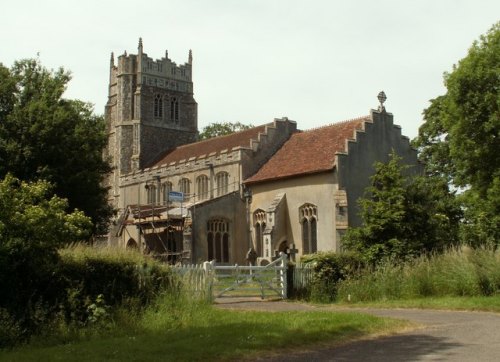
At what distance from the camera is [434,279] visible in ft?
68.5

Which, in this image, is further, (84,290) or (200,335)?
(84,290)

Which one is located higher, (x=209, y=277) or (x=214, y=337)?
(x=209, y=277)

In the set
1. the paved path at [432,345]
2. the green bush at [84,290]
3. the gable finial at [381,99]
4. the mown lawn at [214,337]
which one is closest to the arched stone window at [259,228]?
the gable finial at [381,99]

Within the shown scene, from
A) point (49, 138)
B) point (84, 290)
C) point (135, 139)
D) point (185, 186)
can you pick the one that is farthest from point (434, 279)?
point (135, 139)

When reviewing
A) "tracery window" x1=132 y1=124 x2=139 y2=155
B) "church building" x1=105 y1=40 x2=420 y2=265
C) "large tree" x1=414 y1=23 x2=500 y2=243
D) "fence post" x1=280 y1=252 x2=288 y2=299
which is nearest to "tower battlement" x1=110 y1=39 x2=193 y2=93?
"tracery window" x1=132 y1=124 x2=139 y2=155

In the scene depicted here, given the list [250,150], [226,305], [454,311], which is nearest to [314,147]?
[250,150]

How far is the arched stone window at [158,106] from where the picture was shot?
196 feet

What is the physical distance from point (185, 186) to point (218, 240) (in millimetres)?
7597

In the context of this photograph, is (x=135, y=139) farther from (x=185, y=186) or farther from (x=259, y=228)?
(x=259, y=228)

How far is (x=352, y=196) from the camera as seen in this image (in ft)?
124

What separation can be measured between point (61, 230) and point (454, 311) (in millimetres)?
10545

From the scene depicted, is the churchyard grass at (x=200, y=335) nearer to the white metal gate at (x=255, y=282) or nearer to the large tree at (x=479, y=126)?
the white metal gate at (x=255, y=282)

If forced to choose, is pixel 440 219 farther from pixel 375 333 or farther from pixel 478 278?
pixel 375 333

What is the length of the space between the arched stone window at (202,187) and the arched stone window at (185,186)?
1.02 meters
